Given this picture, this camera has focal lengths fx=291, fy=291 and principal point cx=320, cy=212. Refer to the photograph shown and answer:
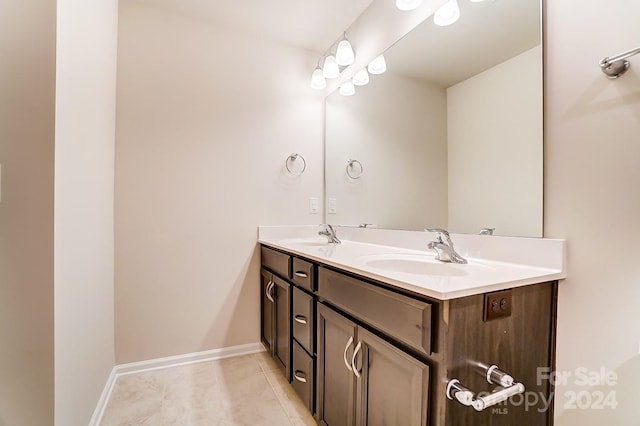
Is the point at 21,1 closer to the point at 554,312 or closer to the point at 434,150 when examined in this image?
the point at 434,150

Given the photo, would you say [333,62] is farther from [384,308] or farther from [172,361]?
[172,361]

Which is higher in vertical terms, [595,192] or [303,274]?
[595,192]

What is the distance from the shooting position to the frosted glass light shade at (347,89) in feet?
6.86

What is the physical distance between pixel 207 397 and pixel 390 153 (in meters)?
1.74

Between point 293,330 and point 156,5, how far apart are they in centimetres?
220

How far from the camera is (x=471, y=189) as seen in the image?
1.30m

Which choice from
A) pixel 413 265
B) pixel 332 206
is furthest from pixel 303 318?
pixel 332 206

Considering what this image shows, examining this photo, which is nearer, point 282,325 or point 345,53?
point 282,325

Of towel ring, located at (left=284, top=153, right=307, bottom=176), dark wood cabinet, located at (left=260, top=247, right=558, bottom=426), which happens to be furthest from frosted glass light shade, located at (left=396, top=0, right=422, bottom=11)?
dark wood cabinet, located at (left=260, top=247, right=558, bottom=426)

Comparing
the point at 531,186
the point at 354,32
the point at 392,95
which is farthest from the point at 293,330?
the point at 354,32

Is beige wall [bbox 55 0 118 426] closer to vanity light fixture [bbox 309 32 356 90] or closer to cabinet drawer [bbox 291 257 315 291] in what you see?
cabinet drawer [bbox 291 257 315 291]

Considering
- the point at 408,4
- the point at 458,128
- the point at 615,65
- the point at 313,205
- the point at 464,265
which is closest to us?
the point at 615,65

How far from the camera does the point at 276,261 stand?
1.81m

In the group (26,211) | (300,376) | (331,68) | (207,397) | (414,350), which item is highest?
(331,68)
